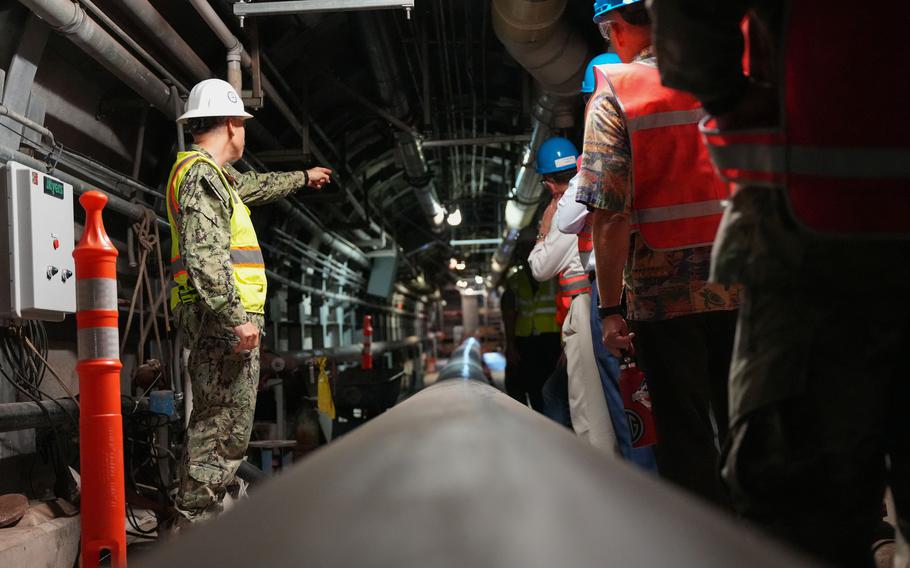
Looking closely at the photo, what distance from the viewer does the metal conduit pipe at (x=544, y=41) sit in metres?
4.16

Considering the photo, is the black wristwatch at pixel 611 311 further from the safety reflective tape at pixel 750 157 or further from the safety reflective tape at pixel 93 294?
the safety reflective tape at pixel 93 294

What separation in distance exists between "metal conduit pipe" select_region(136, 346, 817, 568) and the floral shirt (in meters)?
1.28

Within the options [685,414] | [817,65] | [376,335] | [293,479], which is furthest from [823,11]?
[376,335]

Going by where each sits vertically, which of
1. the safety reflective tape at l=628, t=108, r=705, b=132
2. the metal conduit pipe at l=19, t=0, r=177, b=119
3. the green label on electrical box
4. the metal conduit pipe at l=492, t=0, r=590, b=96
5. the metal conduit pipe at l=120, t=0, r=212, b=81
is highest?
the metal conduit pipe at l=492, t=0, r=590, b=96

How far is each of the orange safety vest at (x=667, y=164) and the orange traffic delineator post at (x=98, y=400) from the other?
1.78 metres

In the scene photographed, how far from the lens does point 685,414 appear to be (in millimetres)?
1806

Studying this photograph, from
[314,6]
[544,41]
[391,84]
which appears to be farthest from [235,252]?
[391,84]

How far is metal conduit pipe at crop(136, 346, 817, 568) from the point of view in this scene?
447 millimetres

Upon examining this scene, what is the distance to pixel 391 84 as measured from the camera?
5980 millimetres

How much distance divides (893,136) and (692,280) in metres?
0.90

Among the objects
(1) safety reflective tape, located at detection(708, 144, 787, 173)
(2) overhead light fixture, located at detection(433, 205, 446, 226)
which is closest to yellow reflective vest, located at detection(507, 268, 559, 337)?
(2) overhead light fixture, located at detection(433, 205, 446, 226)

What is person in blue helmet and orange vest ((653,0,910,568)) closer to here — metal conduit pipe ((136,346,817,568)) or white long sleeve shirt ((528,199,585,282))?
metal conduit pipe ((136,346,817,568))

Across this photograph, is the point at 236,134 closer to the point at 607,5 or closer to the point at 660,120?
the point at 607,5

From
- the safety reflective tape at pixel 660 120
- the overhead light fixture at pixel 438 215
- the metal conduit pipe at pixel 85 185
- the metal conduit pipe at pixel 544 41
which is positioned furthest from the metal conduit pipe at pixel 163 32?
the overhead light fixture at pixel 438 215
